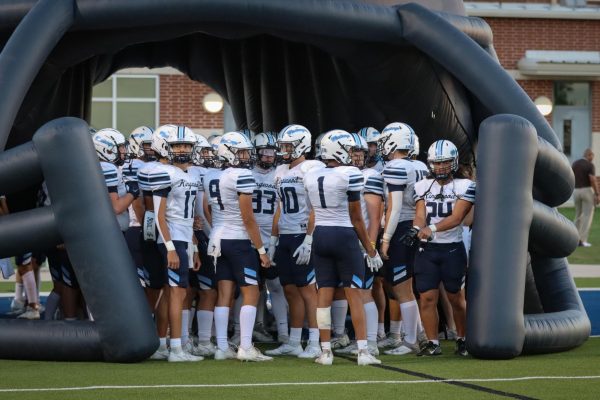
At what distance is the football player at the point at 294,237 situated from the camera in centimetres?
934

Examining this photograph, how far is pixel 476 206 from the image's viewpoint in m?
8.87

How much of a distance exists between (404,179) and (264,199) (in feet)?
3.82

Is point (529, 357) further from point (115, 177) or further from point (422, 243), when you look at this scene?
point (115, 177)

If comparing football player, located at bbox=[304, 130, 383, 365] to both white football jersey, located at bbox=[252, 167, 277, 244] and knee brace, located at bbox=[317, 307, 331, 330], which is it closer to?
knee brace, located at bbox=[317, 307, 331, 330]

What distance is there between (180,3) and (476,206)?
2.94 meters

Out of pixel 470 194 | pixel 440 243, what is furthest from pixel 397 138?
pixel 440 243

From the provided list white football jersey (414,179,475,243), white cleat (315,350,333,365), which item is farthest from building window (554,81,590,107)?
white cleat (315,350,333,365)

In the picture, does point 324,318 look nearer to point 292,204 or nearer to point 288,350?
point 288,350

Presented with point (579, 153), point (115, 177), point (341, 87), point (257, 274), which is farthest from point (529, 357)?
point (579, 153)

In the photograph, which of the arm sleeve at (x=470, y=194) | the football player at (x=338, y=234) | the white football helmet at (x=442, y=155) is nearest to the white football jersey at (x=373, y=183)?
the white football helmet at (x=442, y=155)

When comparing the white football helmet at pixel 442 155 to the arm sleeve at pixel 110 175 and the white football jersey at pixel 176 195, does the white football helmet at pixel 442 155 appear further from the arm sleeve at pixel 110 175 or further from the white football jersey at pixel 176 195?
the arm sleeve at pixel 110 175

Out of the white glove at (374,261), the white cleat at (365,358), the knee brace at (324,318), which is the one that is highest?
the white glove at (374,261)

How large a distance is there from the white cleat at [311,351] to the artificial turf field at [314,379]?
192 mm

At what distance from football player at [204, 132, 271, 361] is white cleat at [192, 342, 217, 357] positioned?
20 centimetres
